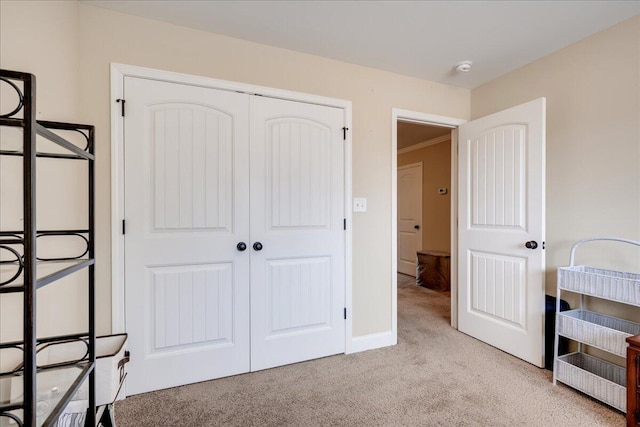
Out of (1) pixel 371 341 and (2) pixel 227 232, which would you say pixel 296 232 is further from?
(1) pixel 371 341

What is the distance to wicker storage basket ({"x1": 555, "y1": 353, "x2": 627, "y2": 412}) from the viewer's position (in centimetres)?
174

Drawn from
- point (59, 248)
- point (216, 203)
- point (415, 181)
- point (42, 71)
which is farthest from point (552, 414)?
point (415, 181)

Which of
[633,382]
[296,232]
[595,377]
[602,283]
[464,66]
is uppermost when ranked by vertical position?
[464,66]

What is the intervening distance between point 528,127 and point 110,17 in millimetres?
2919

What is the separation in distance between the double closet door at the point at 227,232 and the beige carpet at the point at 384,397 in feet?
0.56

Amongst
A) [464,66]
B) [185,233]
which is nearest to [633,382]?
[464,66]

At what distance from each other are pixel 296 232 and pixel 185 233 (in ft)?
2.53

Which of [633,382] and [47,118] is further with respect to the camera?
[633,382]

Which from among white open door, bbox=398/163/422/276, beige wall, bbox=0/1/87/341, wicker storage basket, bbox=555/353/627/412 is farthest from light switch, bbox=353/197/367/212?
white open door, bbox=398/163/422/276

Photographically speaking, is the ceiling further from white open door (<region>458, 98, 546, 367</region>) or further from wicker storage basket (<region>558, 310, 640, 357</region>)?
wicker storage basket (<region>558, 310, 640, 357</region>)

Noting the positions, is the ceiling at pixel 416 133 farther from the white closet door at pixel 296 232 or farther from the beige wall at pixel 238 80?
the white closet door at pixel 296 232

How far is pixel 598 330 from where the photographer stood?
1.83 meters

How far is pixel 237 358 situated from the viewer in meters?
2.20

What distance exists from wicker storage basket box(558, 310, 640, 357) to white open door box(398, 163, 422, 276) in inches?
143
